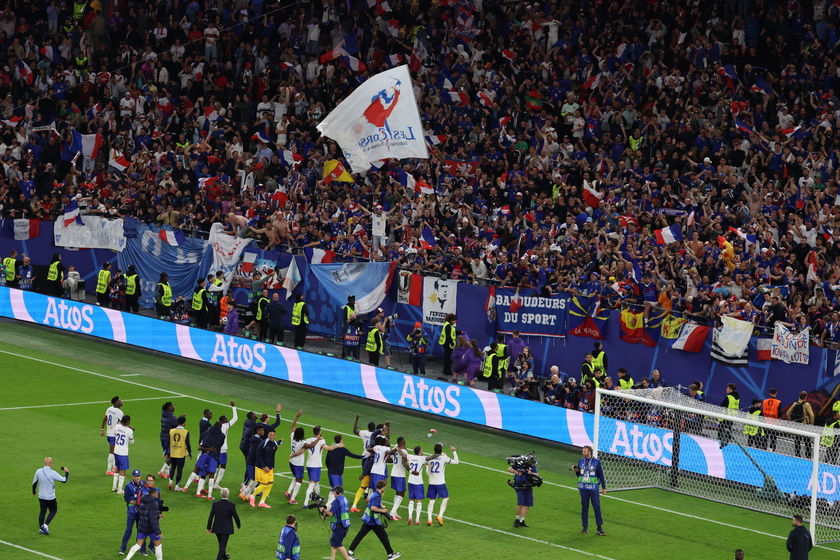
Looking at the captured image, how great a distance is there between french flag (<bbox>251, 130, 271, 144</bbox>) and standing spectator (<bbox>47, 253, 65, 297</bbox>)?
743 cm

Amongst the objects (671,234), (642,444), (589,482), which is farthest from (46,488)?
(671,234)

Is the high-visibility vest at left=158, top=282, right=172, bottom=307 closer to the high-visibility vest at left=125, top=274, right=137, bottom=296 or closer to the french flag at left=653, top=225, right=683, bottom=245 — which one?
the high-visibility vest at left=125, top=274, right=137, bottom=296

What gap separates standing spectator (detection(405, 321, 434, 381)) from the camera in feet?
115

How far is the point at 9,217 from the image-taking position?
4403 centimetres

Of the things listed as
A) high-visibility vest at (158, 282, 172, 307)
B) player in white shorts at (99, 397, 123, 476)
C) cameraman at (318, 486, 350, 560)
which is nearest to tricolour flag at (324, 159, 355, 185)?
high-visibility vest at (158, 282, 172, 307)

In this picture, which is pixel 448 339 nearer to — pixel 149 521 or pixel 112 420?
pixel 112 420

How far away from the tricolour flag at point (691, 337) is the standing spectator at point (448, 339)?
626cm

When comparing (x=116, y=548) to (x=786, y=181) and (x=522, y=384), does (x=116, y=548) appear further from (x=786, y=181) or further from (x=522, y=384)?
(x=786, y=181)

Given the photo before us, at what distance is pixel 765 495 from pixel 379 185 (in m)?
17.2

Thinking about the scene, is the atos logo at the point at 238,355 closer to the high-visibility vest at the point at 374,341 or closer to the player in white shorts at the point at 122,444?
the high-visibility vest at the point at 374,341

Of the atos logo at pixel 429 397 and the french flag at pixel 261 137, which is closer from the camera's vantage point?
the atos logo at pixel 429 397

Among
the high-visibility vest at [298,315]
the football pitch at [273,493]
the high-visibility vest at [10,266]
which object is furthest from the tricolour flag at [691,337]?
the high-visibility vest at [10,266]

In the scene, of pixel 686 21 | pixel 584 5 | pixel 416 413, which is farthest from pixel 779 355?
pixel 584 5

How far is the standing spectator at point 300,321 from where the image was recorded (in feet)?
122
